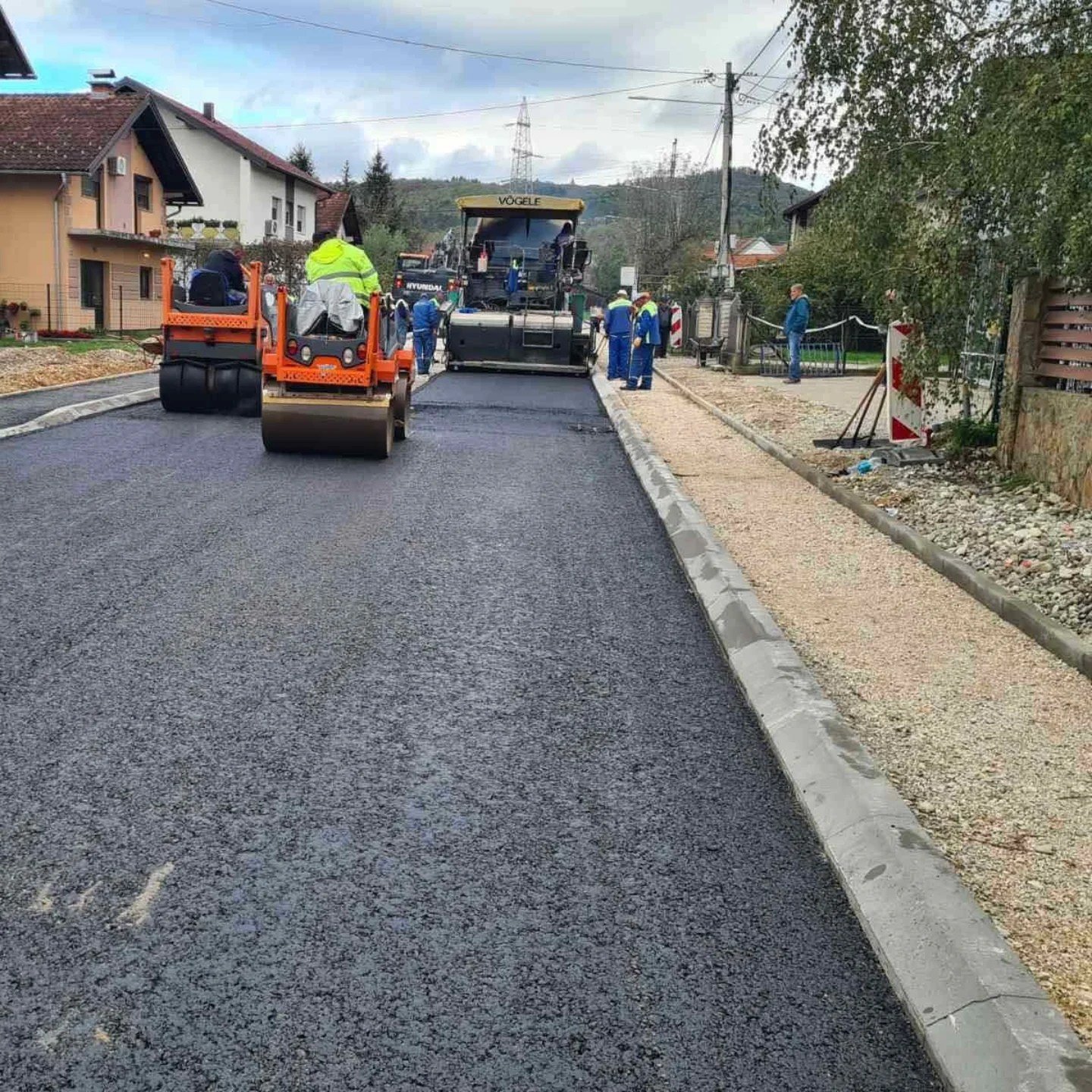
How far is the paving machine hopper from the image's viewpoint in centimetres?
1212

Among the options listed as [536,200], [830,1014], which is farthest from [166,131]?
[830,1014]

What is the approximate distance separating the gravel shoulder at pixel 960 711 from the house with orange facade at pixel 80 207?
97.9ft

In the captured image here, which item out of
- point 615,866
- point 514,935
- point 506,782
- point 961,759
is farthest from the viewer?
point 961,759

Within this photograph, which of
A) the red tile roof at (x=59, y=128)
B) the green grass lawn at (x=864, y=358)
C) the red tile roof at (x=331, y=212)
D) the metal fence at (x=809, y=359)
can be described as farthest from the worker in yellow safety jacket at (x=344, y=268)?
the red tile roof at (x=331, y=212)

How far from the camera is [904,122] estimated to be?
10.7 meters

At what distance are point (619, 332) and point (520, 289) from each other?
3.74m

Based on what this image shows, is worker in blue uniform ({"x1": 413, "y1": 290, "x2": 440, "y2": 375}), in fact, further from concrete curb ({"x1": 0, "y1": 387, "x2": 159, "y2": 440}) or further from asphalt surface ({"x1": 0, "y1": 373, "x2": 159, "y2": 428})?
concrete curb ({"x1": 0, "y1": 387, "x2": 159, "y2": 440})

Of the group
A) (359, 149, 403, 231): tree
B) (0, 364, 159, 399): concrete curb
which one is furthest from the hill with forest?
(0, 364, 159, 399): concrete curb

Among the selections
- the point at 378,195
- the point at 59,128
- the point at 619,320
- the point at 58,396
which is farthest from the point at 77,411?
the point at 378,195

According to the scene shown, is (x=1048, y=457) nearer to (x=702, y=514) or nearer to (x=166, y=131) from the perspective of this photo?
(x=702, y=514)

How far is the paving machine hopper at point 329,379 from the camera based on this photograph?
12125 millimetres

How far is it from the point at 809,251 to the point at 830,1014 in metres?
33.7

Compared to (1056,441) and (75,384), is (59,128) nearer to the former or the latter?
(75,384)

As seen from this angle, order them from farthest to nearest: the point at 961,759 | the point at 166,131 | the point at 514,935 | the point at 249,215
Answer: the point at 249,215 → the point at 166,131 → the point at 961,759 → the point at 514,935
